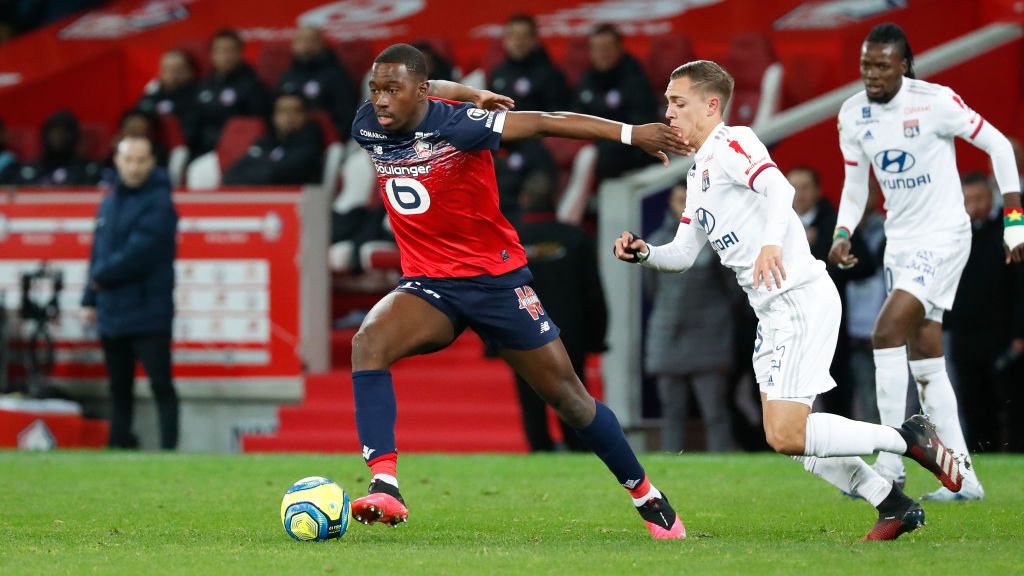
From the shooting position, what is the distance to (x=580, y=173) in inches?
563

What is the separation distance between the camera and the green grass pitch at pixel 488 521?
607cm

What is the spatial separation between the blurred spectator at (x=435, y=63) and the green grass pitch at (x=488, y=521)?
15.0ft

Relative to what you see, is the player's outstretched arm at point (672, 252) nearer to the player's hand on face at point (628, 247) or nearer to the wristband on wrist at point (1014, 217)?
the player's hand on face at point (628, 247)

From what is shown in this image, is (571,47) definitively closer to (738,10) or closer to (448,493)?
(738,10)

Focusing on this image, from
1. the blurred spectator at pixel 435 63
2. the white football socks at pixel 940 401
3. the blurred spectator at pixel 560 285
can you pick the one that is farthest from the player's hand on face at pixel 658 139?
the blurred spectator at pixel 435 63

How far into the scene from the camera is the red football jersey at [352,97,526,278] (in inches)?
275

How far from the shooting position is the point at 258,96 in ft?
53.5

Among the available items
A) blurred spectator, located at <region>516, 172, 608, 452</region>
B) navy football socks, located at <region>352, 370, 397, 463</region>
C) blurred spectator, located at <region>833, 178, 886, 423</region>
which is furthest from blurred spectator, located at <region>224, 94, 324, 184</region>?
navy football socks, located at <region>352, 370, 397, 463</region>

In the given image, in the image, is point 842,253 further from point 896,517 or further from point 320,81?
point 320,81

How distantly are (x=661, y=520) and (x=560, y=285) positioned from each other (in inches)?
207

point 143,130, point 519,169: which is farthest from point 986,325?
point 143,130

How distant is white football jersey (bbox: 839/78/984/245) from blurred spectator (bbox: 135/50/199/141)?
9656 mm

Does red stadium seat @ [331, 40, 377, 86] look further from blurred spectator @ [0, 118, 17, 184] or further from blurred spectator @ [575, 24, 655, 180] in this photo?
blurred spectator @ [0, 118, 17, 184]

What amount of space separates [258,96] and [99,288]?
3.87m
